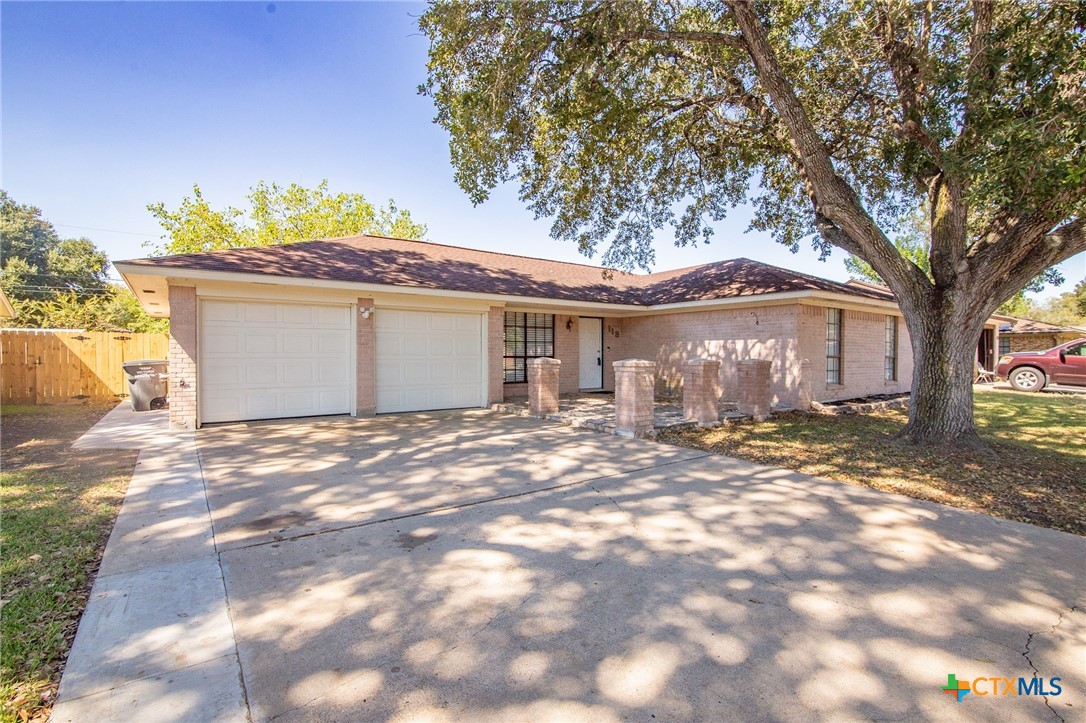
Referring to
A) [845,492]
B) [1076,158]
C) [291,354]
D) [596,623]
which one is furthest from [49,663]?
[1076,158]

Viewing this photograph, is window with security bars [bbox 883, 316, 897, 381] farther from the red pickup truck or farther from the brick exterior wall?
the brick exterior wall

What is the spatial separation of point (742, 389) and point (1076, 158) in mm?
6109

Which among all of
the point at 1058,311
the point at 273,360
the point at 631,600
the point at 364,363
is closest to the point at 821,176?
the point at 631,600

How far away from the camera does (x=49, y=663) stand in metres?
2.43

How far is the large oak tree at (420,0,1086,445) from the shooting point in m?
5.81

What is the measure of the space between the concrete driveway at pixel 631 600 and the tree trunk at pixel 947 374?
9.37 feet

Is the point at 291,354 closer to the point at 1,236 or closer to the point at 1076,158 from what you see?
the point at 1076,158

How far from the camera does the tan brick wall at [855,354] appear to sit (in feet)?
38.2

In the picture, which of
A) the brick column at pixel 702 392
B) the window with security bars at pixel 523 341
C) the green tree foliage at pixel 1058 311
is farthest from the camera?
the green tree foliage at pixel 1058 311

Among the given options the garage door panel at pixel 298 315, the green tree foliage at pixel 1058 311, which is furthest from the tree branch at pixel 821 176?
the green tree foliage at pixel 1058 311

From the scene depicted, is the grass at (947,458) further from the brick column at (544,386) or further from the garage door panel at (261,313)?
the garage door panel at (261,313)

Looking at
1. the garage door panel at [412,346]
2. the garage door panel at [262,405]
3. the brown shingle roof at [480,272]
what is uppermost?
the brown shingle roof at [480,272]

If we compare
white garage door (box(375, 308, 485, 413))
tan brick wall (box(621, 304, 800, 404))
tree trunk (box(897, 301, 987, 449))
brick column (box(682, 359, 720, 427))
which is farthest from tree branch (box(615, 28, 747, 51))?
white garage door (box(375, 308, 485, 413))

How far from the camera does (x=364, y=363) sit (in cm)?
1025
